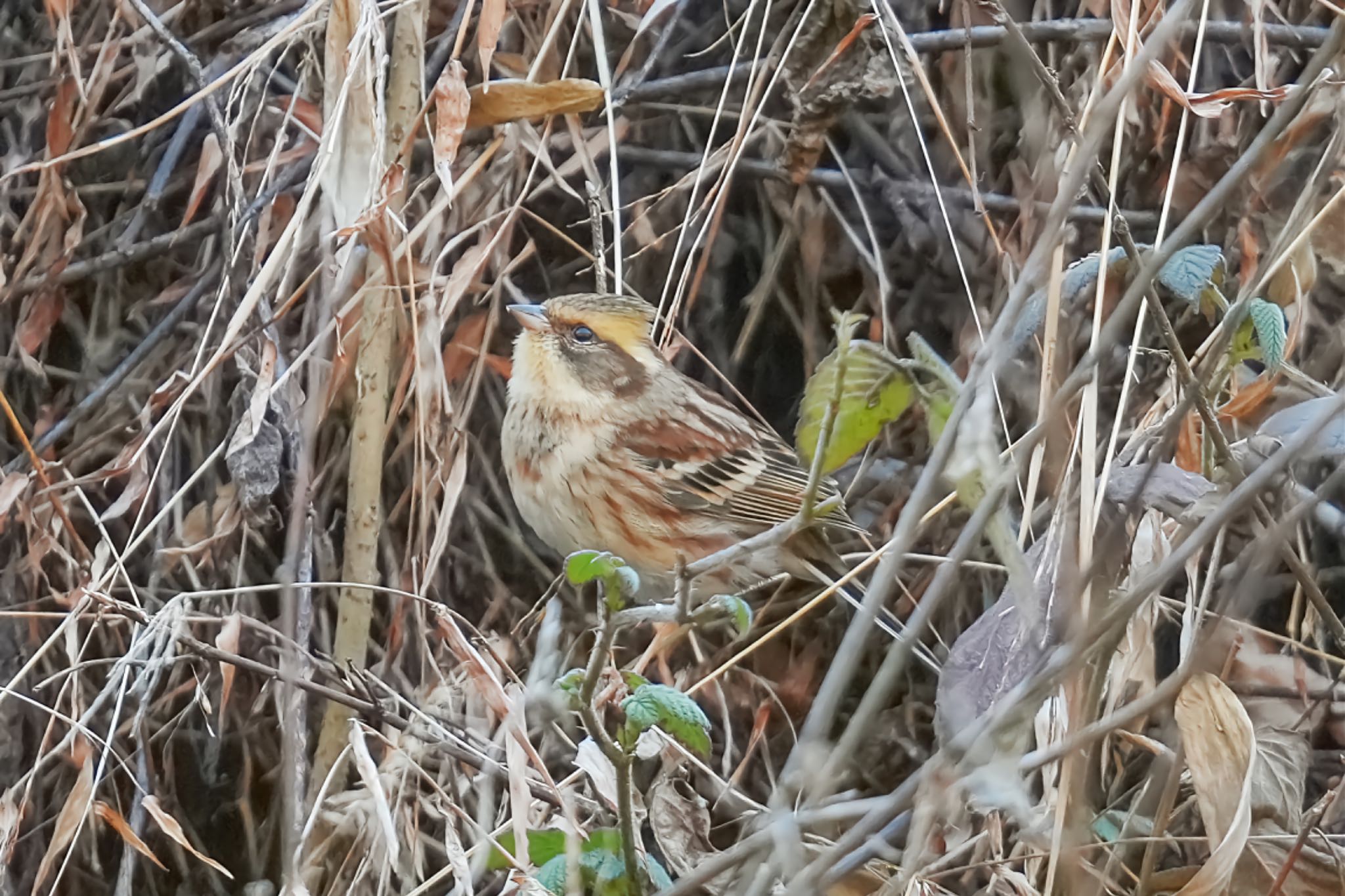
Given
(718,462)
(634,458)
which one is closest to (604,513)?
(634,458)

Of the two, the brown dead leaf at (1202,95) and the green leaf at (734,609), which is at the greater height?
the brown dead leaf at (1202,95)

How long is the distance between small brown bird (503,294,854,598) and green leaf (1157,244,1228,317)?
598mm

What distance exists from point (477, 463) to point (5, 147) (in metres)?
1.02

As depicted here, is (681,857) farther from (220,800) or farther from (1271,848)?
(220,800)

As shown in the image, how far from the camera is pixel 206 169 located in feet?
6.79

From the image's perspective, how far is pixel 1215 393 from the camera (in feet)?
4.84

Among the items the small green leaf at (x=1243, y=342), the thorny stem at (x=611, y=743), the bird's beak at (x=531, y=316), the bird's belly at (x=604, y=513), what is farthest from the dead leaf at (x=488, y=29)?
the small green leaf at (x=1243, y=342)

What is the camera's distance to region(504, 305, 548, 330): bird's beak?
202 cm

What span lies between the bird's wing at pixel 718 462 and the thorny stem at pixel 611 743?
1.01m

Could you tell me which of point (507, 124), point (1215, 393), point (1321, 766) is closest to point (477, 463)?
point (507, 124)

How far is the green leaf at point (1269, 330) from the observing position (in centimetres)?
146

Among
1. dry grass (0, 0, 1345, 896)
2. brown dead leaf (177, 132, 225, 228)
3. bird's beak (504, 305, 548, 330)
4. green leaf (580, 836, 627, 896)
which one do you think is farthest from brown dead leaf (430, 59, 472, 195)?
green leaf (580, 836, 627, 896)

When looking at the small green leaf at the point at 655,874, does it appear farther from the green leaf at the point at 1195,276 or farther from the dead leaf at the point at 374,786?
the green leaf at the point at 1195,276

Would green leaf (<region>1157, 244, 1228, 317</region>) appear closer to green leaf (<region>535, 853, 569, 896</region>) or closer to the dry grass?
the dry grass
